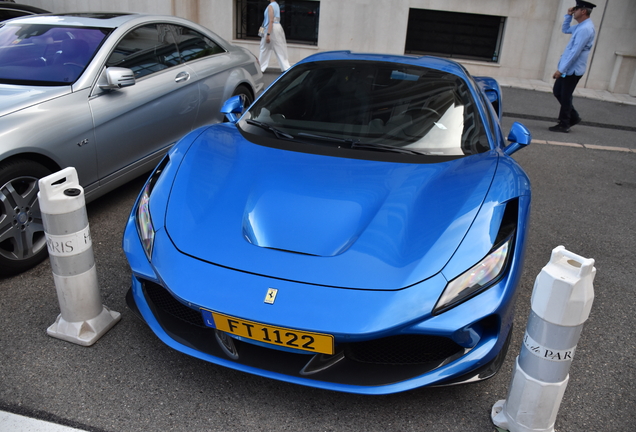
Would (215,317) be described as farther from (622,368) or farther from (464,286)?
(622,368)

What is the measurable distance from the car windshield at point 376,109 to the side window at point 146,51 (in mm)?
1333

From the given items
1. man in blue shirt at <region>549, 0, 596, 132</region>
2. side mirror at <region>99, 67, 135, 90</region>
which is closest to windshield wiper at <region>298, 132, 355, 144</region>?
side mirror at <region>99, 67, 135, 90</region>

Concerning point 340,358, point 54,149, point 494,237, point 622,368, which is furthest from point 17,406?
point 622,368

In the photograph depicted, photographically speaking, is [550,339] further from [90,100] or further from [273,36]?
[273,36]

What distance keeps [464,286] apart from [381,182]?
732mm

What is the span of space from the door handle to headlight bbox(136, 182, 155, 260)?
2012 mm

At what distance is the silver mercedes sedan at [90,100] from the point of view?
309cm

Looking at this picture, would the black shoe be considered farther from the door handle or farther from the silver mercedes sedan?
the door handle

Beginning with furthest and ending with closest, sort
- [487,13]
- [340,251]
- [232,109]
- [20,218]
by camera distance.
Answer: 1. [487,13]
2. [232,109]
3. [20,218]
4. [340,251]

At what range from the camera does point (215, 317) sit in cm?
204

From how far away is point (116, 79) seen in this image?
3633mm

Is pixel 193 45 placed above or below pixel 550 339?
above

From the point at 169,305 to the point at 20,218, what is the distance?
1.36 metres

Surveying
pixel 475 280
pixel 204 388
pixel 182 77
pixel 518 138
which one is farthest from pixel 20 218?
pixel 518 138
